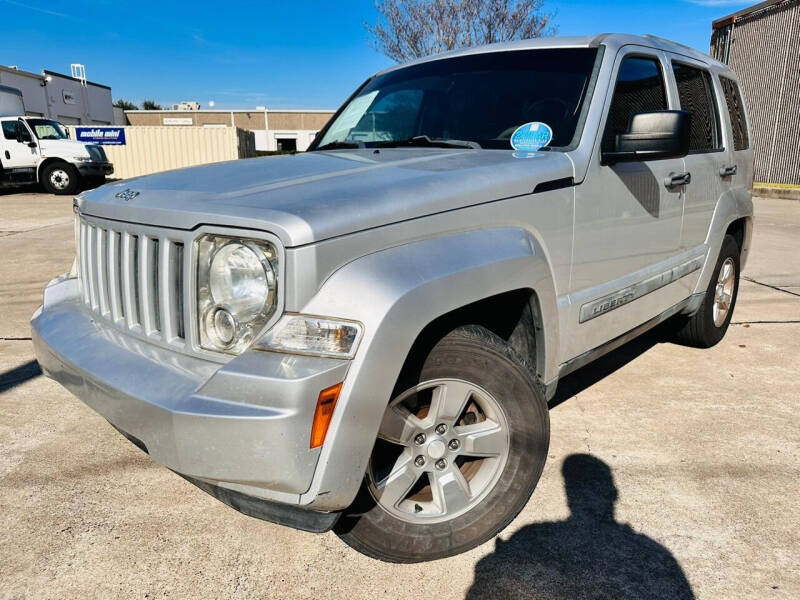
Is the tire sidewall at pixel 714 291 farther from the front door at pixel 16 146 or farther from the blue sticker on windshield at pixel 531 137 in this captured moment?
the front door at pixel 16 146

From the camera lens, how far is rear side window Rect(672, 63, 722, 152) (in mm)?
3566

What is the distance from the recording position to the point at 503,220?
219 cm

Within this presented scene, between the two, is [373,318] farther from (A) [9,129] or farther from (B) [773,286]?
(A) [9,129]

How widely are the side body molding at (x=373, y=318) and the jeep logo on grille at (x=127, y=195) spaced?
0.95 metres

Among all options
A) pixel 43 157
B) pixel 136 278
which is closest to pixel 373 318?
pixel 136 278

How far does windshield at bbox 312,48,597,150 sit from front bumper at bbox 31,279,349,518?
160cm

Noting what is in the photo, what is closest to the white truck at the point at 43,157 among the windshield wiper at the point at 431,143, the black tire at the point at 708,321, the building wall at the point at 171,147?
the building wall at the point at 171,147

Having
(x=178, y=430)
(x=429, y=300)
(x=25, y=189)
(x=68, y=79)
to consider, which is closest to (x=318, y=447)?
(x=178, y=430)

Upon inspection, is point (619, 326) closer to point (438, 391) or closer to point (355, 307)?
point (438, 391)

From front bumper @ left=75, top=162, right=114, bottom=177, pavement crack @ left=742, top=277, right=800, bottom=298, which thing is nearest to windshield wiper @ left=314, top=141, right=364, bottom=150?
pavement crack @ left=742, top=277, right=800, bottom=298

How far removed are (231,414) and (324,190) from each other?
740 millimetres

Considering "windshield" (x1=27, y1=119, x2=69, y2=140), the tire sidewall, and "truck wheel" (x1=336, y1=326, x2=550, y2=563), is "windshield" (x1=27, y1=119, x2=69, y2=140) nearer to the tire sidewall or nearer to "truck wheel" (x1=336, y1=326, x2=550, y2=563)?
the tire sidewall

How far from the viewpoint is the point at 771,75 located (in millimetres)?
19031

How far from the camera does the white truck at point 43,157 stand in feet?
59.0
